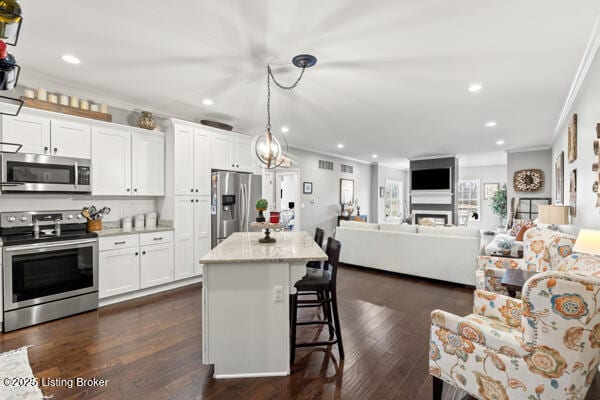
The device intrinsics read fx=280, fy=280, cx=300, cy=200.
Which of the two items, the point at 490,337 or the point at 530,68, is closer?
the point at 490,337

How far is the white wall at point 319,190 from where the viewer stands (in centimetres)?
711

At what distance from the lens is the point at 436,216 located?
27.9ft

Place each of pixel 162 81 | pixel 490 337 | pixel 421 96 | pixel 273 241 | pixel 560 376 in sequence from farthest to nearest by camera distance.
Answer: pixel 421 96 → pixel 162 81 → pixel 273 241 → pixel 490 337 → pixel 560 376

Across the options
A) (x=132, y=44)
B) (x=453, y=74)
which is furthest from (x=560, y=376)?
(x=132, y=44)

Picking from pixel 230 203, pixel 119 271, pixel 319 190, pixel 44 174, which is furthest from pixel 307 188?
pixel 44 174

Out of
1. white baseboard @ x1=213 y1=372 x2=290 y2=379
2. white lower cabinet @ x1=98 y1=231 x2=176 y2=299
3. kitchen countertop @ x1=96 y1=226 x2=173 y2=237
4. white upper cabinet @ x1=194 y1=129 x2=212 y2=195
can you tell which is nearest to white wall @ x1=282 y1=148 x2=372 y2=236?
white upper cabinet @ x1=194 y1=129 x2=212 y2=195

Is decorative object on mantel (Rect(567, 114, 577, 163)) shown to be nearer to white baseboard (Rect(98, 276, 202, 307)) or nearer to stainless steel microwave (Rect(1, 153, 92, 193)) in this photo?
white baseboard (Rect(98, 276, 202, 307))

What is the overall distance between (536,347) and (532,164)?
752 cm

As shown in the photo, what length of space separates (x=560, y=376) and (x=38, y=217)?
4.70 meters

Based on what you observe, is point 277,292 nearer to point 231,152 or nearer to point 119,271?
point 119,271

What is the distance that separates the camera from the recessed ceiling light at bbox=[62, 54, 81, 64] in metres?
2.64

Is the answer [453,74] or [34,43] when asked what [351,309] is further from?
[34,43]

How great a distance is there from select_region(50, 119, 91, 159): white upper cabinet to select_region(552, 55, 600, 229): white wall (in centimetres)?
533

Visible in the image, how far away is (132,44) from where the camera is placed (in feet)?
7.93
